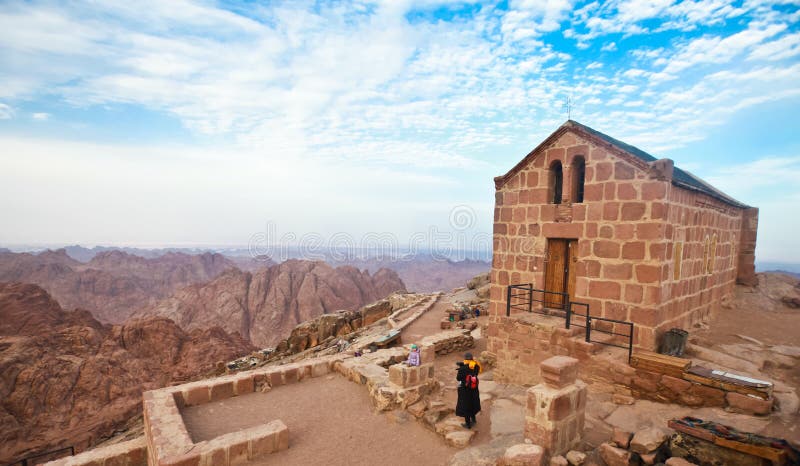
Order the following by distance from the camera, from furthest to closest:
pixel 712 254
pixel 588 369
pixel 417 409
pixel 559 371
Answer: pixel 712 254 < pixel 588 369 < pixel 417 409 < pixel 559 371

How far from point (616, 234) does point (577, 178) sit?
6.53 feet

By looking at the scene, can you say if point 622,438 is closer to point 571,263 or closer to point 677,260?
point 571,263

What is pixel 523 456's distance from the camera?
5.57 metres

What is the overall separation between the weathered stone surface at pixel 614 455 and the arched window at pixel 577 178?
257 inches

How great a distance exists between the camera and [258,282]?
5488 cm

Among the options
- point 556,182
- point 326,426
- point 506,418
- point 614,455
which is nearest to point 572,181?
point 556,182

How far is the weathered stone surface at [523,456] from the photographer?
18.0 feet

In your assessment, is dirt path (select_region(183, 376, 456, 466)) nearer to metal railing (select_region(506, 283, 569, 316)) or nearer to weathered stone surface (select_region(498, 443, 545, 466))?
weathered stone surface (select_region(498, 443, 545, 466))

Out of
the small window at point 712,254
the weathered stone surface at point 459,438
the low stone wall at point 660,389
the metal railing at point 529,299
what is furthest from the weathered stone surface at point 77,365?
the small window at point 712,254

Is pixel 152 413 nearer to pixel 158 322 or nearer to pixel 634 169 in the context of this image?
pixel 634 169

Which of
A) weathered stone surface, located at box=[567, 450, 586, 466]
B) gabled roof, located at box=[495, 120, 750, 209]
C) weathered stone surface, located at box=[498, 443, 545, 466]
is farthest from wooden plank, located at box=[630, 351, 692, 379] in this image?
gabled roof, located at box=[495, 120, 750, 209]

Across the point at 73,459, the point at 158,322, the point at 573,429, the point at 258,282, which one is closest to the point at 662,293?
the point at 573,429

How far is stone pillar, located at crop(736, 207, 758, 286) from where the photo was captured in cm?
1641

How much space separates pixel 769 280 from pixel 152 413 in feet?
79.4
